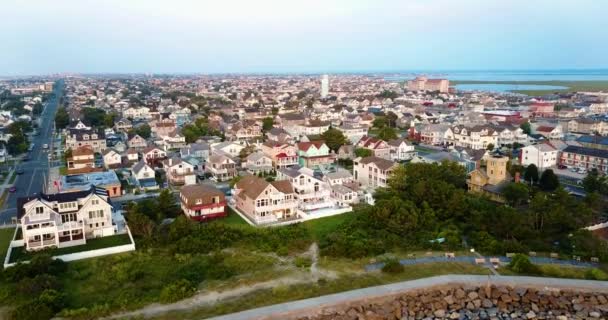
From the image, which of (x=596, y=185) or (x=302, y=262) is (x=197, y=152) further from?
(x=596, y=185)

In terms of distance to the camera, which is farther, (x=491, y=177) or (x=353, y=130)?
(x=353, y=130)

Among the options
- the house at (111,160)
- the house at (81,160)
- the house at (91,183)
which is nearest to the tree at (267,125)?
the house at (111,160)

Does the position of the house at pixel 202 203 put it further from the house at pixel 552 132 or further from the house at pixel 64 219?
the house at pixel 552 132

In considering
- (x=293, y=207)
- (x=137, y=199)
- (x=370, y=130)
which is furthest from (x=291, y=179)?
(x=370, y=130)

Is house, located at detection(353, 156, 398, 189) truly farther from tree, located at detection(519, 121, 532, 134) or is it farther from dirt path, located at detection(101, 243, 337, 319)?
tree, located at detection(519, 121, 532, 134)

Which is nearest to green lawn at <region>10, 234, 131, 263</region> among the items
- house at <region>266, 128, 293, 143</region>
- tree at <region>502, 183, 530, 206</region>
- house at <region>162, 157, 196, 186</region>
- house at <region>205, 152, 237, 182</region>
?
house at <region>162, 157, 196, 186</region>

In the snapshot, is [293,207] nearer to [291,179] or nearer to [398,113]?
[291,179]

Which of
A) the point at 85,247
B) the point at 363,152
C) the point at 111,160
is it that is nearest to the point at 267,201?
the point at 85,247
